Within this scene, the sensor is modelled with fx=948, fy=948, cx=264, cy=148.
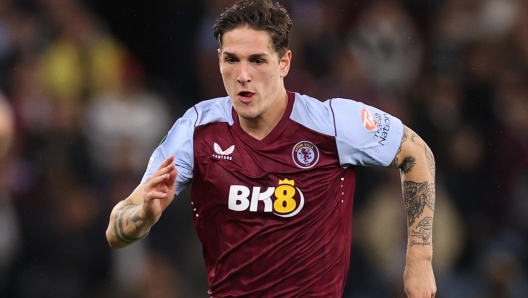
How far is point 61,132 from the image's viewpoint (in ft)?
30.1

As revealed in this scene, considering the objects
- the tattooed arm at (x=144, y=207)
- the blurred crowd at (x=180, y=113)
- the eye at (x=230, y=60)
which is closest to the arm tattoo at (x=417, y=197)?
the eye at (x=230, y=60)

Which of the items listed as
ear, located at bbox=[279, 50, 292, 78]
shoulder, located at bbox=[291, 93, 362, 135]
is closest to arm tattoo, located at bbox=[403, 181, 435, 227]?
shoulder, located at bbox=[291, 93, 362, 135]

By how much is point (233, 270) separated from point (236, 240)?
6.5 inches

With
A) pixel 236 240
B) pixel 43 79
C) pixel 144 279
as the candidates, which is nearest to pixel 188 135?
pixel 236 240

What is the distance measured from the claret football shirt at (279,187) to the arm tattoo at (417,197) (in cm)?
25

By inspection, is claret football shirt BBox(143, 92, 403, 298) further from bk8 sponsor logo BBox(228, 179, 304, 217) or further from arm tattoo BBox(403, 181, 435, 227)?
arm tattoo BBox(403, 181, 435, 227)

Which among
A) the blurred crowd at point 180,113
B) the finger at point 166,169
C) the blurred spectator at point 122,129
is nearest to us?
the finger at point 166,169

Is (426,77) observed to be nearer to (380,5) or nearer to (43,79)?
(380,5)

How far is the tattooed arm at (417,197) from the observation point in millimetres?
5273

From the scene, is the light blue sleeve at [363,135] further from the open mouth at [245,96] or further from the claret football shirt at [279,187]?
the open mouth at [245,96]

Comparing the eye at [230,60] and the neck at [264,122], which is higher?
the eye at [230,60]

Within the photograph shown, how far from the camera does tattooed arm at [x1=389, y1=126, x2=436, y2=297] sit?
17.3ft

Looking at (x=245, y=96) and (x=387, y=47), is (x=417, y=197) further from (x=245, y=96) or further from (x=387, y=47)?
(x=387, y=47)

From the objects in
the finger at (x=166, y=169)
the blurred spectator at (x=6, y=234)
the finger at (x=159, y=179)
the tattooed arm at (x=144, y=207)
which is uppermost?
→ the finger at (x=166, y=169)
